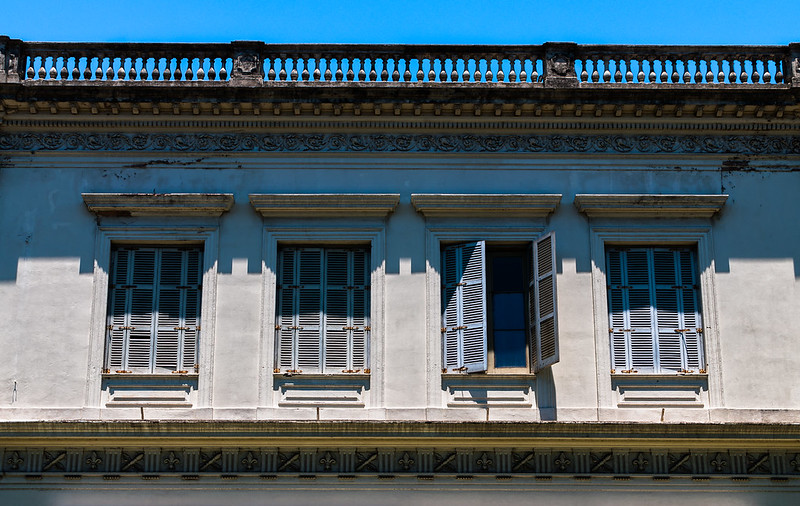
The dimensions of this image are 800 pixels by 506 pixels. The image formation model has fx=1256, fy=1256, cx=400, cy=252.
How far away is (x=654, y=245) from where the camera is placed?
1636cm

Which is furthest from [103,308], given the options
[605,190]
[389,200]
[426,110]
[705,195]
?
[705,195]

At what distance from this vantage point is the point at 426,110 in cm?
1647

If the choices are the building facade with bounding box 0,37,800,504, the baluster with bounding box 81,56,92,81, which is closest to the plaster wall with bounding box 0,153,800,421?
the building facade with bounding box 0,37,800,504

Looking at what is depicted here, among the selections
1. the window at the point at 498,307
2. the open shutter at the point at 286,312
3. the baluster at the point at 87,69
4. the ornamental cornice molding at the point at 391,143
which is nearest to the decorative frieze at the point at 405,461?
the window at the point at 498,307

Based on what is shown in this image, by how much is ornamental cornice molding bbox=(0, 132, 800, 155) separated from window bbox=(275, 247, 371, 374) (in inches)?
56.7

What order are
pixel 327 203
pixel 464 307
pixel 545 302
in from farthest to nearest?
pixel 327 203, pixel 464 307, pixel 545 302

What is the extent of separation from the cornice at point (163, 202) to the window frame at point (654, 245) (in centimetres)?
484

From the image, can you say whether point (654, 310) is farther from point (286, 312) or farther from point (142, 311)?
point (142, 311)

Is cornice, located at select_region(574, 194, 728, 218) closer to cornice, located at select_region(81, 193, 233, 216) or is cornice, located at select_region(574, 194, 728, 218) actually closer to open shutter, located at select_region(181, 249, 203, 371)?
cornice, located at select_region(81, 193, 233, 216)

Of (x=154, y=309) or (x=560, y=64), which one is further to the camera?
(x=560, y=64)

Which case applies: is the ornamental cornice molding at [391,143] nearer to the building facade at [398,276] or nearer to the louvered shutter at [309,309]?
the building facade at [398,276]

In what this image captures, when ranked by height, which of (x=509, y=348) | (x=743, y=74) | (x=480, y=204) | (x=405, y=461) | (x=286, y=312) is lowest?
(x=405, y=461)

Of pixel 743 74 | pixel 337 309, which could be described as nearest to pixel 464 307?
pixel 337 309

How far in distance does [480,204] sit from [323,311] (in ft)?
8.02
